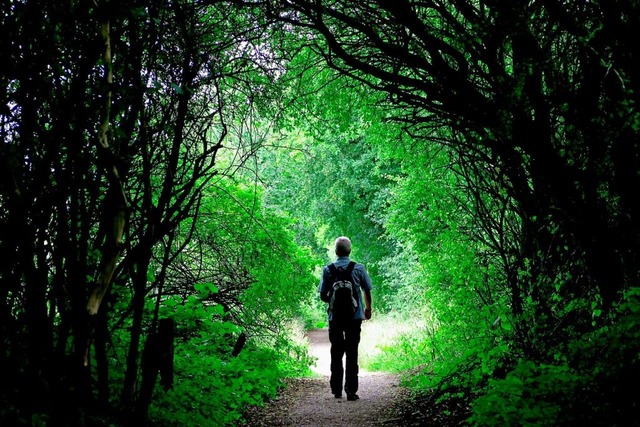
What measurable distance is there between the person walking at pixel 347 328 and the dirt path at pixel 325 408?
0.25m

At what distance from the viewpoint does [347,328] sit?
713 cm

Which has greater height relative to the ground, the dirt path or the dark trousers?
the dark trousers

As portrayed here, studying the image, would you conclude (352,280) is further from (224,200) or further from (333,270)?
(224,200)

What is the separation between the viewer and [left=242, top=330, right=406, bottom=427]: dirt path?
5.82 metres

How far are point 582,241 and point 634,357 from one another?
162 centimetres

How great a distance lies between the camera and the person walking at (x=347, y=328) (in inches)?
280

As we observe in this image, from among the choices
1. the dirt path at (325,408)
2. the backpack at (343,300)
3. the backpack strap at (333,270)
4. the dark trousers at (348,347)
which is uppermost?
the backpack strap at (333,270)

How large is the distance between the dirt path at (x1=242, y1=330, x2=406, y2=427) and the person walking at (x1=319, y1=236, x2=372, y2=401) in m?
0.25

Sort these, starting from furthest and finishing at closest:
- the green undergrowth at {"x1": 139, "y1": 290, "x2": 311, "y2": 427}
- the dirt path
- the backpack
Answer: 1. the backpack
2. the dirt path
3. the green undergrowth at {"x1": 139, "y1": 290, "x2": 311, "y2": 427}

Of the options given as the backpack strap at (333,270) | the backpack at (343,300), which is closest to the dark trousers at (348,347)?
the backpack at (343,300)

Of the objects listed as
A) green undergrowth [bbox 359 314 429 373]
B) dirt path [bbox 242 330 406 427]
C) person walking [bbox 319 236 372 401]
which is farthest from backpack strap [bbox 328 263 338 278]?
green undergrowth [bbox 359 314 429 373]

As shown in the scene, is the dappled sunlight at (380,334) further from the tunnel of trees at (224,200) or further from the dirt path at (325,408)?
the tunnel of trees at (224,200)

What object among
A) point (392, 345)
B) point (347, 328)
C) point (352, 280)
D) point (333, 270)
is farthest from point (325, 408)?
point (392, 345)

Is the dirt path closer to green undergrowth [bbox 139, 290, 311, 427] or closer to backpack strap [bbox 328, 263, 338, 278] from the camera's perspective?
green undergrowth [bbox 139, 290, 311, 427]
